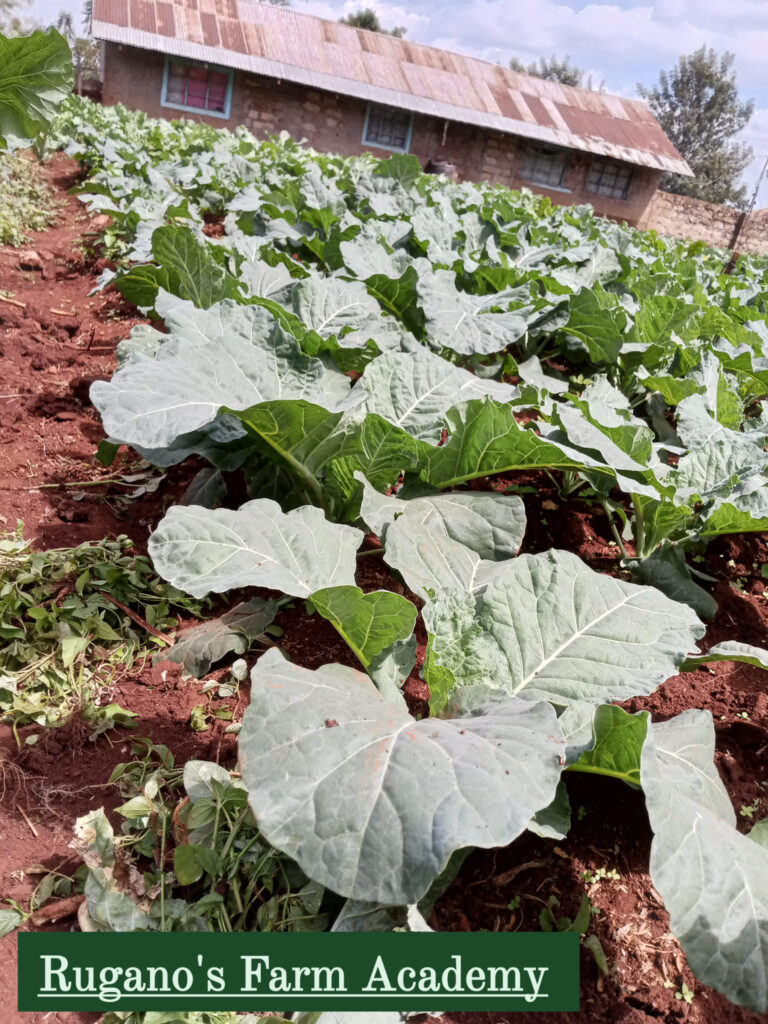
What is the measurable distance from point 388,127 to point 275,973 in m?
22.7

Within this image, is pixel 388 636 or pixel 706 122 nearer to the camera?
pixel 388 636

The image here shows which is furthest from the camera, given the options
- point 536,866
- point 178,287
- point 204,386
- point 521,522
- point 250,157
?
point 250,157

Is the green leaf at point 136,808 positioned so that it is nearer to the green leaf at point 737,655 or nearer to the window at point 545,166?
the green leaf at point 737,655

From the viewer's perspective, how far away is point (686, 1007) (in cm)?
129

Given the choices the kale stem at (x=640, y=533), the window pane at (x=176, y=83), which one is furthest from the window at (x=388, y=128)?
the kale stem at (x=640, y=533)

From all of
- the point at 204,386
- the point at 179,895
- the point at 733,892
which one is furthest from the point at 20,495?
the point at 733,892

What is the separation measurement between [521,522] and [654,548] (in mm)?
652

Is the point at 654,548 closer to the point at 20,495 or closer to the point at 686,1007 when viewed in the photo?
the point at 686,1007

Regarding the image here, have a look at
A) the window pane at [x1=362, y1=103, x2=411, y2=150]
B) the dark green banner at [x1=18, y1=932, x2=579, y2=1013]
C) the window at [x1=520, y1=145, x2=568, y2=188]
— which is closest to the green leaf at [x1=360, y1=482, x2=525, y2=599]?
the dark green banner at [x1=18, y1=932, x2=579, y2=1013]

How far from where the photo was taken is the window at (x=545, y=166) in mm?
21594

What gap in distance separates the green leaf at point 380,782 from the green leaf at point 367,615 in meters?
0.22

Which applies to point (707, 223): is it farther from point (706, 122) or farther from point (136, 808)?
point (706, 122)

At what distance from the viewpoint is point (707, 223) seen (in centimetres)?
1959

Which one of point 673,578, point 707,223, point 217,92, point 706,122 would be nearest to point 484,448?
point 673,578
